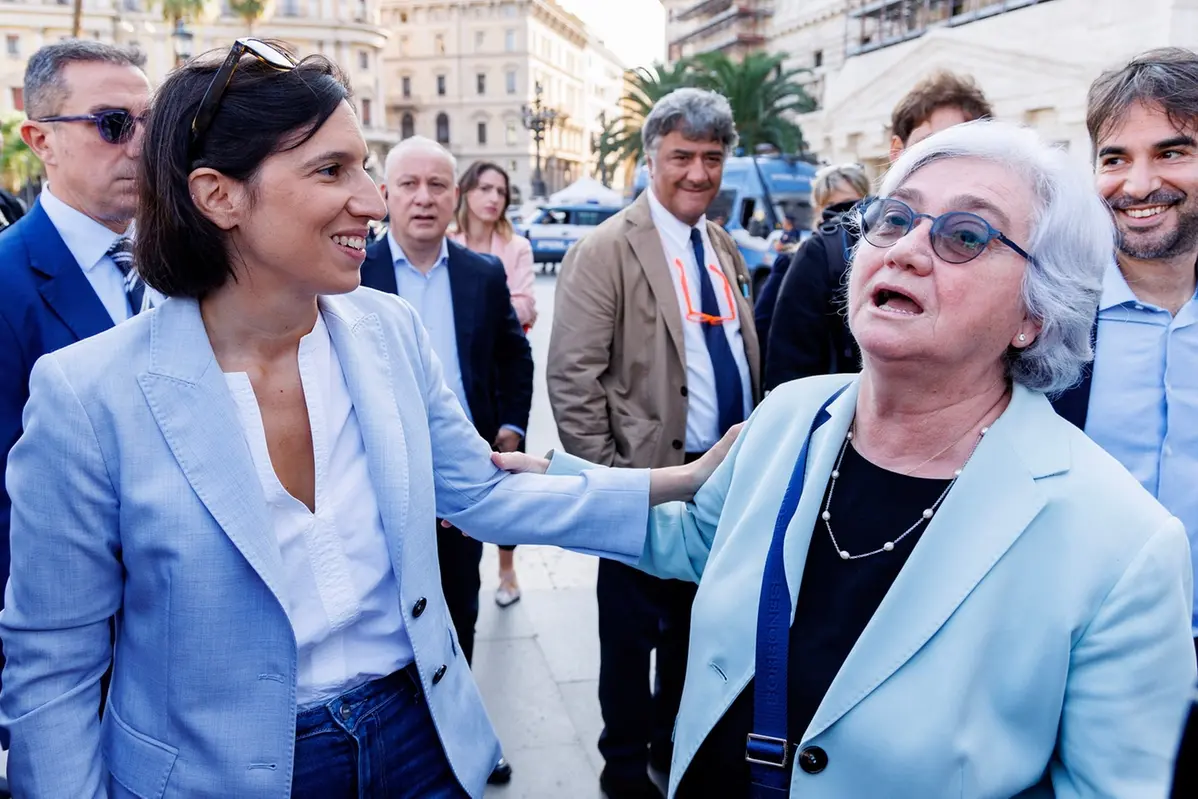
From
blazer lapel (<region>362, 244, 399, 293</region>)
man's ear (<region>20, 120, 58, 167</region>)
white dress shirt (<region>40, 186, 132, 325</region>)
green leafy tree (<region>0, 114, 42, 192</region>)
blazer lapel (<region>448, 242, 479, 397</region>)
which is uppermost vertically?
green leafy tree (<region>0, 114, 42, 192</region>)

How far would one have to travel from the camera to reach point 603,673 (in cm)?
326

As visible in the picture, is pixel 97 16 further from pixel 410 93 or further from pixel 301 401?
pixel 301 401

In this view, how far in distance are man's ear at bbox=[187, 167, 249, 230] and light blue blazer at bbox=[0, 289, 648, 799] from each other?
17 cm

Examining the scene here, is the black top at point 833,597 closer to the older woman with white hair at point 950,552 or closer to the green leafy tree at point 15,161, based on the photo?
the older woman with white hair at point 950,552

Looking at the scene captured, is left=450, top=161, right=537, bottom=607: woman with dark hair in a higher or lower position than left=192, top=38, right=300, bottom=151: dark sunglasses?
lower

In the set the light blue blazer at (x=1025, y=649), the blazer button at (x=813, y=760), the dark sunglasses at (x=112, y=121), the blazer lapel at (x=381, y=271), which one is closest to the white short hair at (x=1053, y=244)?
the light blue blazer at (x=1025, y=649)

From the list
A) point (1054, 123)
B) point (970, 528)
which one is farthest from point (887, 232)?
point (1054, 123)

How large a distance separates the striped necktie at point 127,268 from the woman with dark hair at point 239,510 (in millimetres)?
997

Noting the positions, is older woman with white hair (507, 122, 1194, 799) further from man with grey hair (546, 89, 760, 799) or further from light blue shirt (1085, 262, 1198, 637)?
man with grey hair (546, 89, 760, 799)

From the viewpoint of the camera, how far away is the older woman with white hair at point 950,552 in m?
1.40

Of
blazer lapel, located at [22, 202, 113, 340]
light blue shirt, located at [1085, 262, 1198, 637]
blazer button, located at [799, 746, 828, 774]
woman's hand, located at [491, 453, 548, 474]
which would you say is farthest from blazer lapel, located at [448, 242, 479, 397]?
blazer button, located at [799, 746, 828, 774]

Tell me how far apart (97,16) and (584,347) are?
73.6 m

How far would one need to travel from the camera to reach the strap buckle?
1.55 meters

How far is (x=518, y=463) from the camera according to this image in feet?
6.86
